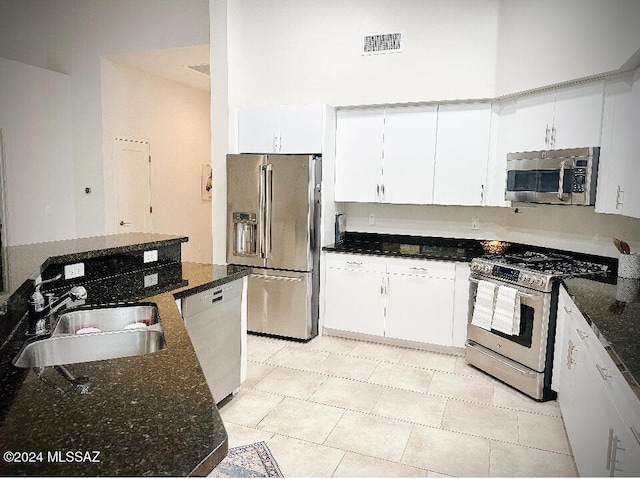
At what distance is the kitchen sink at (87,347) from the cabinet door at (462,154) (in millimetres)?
3103

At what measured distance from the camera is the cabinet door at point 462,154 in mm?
4141

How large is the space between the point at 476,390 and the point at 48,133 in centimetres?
559

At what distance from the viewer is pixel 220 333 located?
117 inches

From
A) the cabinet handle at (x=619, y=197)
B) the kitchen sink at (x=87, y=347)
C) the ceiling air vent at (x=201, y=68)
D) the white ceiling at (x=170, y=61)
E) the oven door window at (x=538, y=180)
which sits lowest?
the kitchen sink at (x=87, y=347)

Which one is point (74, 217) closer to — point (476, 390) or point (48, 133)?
point (48, 133)

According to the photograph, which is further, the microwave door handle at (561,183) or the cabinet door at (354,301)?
the cabinet door at (354,301)

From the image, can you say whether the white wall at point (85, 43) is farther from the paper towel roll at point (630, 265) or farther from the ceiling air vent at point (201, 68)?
the paper towel roll at point (630, 265)

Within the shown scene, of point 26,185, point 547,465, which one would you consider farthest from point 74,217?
point 547,465

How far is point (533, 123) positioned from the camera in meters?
3.66

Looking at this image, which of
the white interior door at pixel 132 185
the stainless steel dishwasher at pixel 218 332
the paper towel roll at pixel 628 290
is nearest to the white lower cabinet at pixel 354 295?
the stainless steel dishwasher at pixel 218 332

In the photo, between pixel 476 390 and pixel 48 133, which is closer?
pixel 476 390

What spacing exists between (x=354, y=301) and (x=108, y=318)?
2640 millimetres

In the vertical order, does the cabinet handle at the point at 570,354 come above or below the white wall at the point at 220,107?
below

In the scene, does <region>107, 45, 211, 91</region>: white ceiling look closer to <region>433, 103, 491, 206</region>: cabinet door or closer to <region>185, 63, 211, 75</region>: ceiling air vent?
<region>185, 63, 211, 75</region>: ceiling air vent
